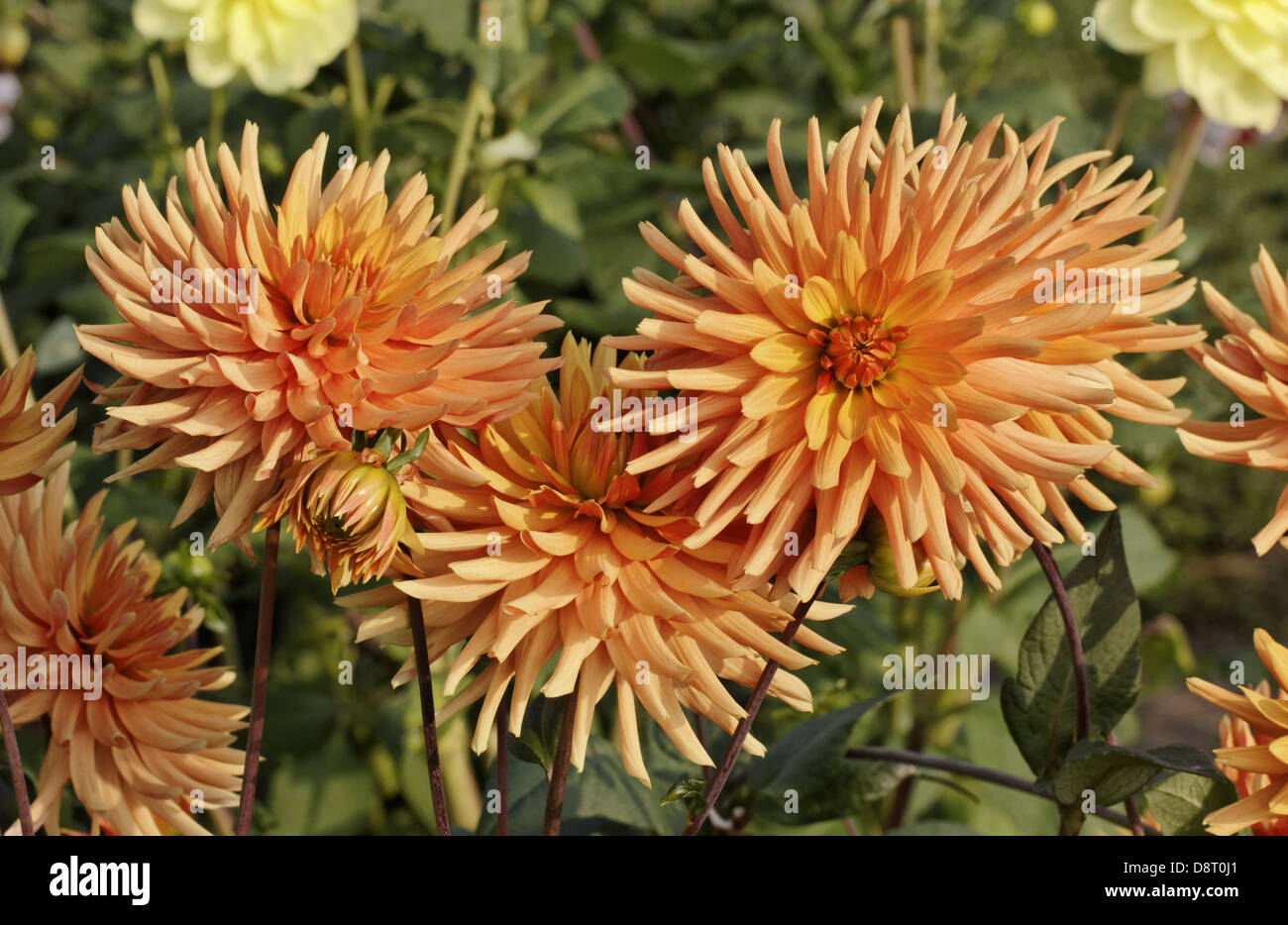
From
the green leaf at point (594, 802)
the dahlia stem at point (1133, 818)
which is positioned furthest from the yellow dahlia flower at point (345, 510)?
the dahlia stem at point (1133, 818)

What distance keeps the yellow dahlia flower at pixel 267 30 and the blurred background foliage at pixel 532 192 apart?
0.59 feet

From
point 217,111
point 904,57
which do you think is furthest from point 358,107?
point 904,57

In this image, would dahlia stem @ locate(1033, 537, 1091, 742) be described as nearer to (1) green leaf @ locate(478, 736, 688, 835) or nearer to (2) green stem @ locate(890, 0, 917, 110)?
(1) green leaf @ locate(478, 736, 688, 835)

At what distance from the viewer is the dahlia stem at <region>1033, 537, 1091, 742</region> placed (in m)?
0.53

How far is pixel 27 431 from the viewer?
536 mm

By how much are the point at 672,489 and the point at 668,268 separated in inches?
26.6

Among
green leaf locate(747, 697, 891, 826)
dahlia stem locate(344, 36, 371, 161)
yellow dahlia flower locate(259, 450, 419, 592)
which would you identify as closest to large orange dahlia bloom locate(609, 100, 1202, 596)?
yellow dahlia flower locate(259, 450, 419, 592)

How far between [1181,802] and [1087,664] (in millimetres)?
80

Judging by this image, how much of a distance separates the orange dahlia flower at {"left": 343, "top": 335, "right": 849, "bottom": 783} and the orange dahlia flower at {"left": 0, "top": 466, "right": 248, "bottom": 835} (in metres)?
0.13

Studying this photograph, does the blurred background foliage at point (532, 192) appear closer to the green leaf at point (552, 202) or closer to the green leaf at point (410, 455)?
the green leaf at point (552, 202)

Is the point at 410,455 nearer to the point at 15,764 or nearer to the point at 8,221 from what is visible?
the point at 15,764

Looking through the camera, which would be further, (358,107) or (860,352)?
(358,107)
